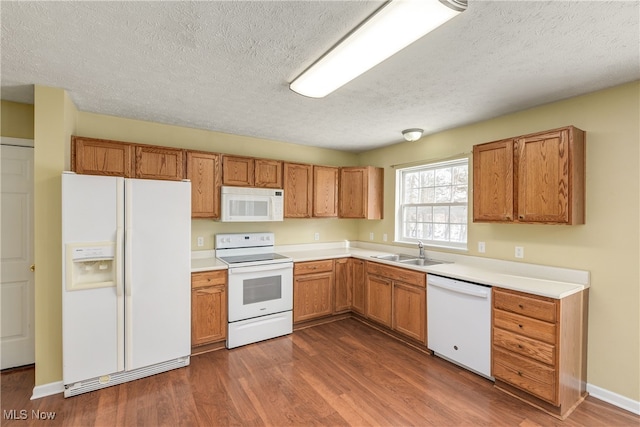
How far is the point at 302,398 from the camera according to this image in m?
2.33

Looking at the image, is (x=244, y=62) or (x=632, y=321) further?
(x=632, y=321)

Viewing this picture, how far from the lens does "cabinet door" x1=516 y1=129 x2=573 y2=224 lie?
2.30 meters

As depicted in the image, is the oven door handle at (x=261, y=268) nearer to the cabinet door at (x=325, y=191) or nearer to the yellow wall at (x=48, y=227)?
the cabinet door at (x=325, y=191)

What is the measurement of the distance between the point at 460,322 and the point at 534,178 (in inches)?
55.9

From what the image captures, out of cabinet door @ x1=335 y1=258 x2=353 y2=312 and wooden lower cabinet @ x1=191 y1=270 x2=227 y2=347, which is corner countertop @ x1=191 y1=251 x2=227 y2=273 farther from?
cabinet door @ x1=335 y1=258 x2=353 y2=312

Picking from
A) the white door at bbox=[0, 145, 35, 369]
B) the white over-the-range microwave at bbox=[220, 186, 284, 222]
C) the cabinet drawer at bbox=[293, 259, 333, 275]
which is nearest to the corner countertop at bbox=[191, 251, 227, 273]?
the white over-the-range microwave at bbox=[220, 186, 284, 222]

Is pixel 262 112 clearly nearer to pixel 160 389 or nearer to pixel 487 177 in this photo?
pixel 487 177

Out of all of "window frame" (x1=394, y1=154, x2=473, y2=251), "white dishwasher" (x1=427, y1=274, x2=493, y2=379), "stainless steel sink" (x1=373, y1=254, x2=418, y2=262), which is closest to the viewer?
"white dishwasher" (x1=427, y1=274, x2=493, y2=379)

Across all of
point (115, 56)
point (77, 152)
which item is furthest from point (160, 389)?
point (115, 56)

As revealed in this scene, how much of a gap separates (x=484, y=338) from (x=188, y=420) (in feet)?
7.97

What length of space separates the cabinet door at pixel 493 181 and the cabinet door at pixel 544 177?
0.26 feet

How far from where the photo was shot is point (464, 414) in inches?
84.4

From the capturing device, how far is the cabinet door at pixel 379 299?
351 cm

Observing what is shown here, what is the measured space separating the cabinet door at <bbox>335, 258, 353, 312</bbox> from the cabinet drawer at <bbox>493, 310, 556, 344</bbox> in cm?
191
